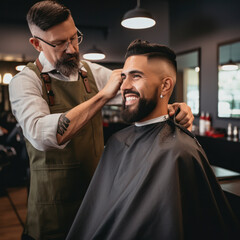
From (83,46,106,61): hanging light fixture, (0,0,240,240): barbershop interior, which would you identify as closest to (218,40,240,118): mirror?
(0,0,240,240): barbershop interior

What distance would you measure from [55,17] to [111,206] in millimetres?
959

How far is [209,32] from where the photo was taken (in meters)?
4.40

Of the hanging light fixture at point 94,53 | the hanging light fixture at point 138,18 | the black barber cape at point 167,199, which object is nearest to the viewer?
the black barber cape at point 167,199

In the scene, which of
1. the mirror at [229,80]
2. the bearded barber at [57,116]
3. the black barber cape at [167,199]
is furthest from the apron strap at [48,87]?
the mirror at [229,80]

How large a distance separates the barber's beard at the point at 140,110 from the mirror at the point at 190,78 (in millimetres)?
3348

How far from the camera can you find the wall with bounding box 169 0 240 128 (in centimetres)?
401

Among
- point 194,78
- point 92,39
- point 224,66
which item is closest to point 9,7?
point 92,39

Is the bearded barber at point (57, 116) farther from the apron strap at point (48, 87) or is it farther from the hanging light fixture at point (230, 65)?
the hanging light fixture at point (230, 65)

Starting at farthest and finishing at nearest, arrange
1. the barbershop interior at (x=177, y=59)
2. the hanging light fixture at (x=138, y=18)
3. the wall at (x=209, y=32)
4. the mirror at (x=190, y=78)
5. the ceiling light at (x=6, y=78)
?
the ceiling light at (x=6, y=78)
the mirror at (x=190, y=78)
the wall at (x=209, y=32)
the barbershop interior at (x=177, y=59)
the hanging light fixture at (x=138, y=18)

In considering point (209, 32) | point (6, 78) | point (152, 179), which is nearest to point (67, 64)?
point (152, 179)

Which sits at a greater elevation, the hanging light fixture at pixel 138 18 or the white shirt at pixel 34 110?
the hanging light fixture at pixel 138 18

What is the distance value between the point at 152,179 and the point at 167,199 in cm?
11

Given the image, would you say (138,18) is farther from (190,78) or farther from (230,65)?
(190,78)

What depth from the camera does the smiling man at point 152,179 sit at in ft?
3.43
